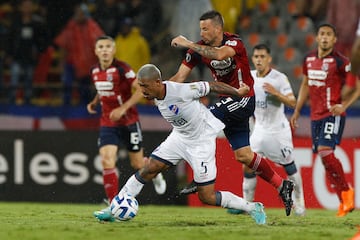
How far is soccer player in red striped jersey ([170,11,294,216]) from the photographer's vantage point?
1154cm

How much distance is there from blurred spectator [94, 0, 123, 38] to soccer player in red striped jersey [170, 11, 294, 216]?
8.09 m

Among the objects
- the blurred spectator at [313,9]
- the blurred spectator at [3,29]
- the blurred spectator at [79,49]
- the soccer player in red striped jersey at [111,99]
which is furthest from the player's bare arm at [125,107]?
the blurred spectator at [313,9]

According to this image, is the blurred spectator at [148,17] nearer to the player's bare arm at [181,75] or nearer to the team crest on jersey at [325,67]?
→ the team crest on jersey at [325,67]

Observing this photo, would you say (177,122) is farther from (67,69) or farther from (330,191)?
(67,69)

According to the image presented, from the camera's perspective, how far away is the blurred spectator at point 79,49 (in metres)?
18.9

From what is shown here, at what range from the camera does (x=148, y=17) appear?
20.7m

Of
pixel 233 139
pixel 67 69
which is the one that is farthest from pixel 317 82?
pixel 67 69

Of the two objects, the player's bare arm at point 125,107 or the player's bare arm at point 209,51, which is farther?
the player's bare arm at point 125,107

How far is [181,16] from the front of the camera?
64.8 feet

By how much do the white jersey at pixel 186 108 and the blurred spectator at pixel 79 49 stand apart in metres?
7.94

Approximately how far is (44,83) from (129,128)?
557cm

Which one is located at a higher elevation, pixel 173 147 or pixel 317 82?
pixel 317 82

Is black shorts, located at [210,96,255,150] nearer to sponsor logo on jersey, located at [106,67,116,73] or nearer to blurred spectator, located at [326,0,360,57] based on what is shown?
sponsor logo on jersey, located at [106,67,116,73]

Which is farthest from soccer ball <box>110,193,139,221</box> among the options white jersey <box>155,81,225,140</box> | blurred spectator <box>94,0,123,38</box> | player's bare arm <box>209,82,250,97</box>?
blurred spectator <box>94,0,123,38</box>
